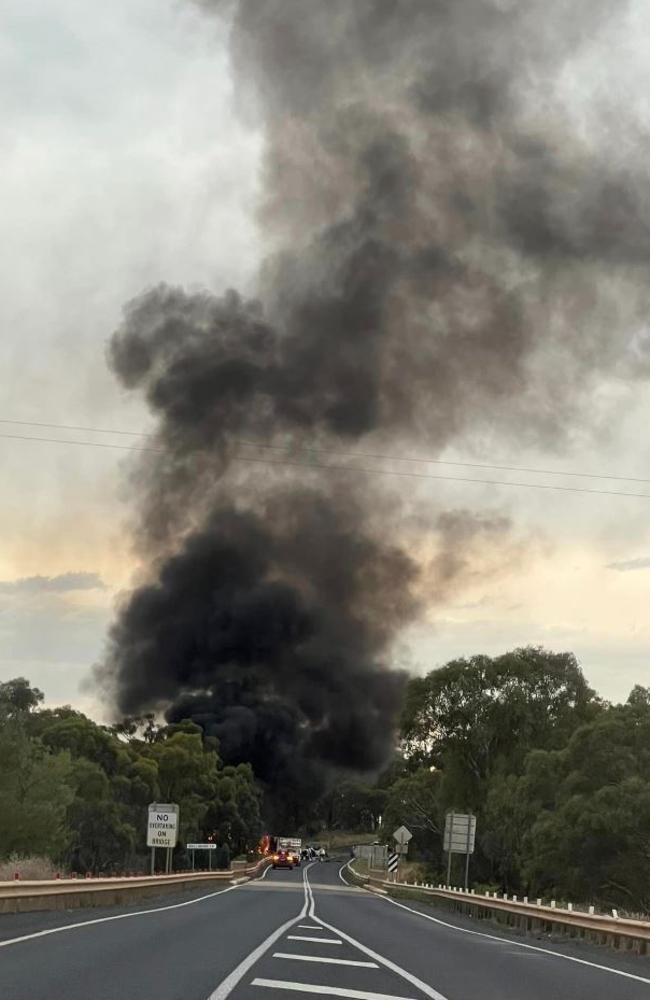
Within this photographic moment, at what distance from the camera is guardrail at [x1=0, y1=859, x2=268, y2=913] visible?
1057 inches

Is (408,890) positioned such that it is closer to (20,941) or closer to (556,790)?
(556,790)

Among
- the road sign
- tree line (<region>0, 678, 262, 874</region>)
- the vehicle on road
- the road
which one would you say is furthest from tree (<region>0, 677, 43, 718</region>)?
the road

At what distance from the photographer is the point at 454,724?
101125 mm

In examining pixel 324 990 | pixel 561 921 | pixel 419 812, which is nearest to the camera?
pixel 324 990

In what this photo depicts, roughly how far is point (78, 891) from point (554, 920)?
11.8 meters

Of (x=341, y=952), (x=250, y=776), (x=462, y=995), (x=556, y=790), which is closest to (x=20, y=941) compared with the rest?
(x=341, y=952)

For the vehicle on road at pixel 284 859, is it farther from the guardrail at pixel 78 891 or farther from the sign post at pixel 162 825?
the guardrail at pixel 78 891

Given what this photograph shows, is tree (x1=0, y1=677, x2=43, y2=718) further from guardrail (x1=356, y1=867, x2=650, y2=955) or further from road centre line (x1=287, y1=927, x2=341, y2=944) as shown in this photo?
road centre line (x1=287, y1=927, x2=341, y2=944)

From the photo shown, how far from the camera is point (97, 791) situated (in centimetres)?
10275

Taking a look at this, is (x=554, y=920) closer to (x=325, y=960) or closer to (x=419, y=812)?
(x=325, y=960)

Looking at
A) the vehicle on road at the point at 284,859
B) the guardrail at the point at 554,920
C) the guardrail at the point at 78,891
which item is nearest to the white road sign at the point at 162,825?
the guardrail at the point at 78,891

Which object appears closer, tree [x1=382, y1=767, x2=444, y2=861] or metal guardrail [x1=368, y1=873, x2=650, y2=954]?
metal guardrail [x1=368, y1=873, x2=650, y2=954]

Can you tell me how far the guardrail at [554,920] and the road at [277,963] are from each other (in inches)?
22.1

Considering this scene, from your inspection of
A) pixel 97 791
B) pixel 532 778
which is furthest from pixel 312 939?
pixel 97 791
